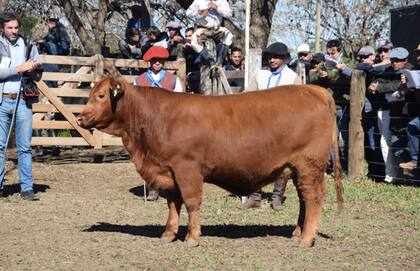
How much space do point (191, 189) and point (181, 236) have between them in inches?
34.1

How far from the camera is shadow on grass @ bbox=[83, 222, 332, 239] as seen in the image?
333 inches

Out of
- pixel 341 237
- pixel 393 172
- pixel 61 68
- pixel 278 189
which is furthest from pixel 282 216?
pixel 61 68

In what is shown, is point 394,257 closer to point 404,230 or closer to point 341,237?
point 341,237

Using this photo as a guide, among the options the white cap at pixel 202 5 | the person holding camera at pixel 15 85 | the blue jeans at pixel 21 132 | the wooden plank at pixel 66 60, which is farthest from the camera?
the white cap at pixel 202 5

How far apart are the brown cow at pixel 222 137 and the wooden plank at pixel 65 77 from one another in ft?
21.8

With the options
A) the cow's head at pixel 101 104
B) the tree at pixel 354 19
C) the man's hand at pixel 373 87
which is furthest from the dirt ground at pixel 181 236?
the tree at pixel 354 19

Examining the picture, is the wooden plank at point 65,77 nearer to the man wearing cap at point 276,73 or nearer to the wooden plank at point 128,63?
the wooden plank at point 128,63

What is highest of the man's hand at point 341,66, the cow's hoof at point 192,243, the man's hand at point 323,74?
the man's hand at point 341,66

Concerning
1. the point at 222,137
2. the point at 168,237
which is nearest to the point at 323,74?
the point at 222,137

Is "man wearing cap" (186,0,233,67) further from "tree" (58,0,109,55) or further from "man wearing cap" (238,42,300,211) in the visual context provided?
"tree" (58,0,109,55)

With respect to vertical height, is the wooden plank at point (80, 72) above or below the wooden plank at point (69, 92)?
above

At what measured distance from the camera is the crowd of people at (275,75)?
402 inches

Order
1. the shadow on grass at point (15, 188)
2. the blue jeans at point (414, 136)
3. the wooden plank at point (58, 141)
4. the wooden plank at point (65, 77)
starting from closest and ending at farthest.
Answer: the shadow on grass at point (15, 188), the blue jeans at point (414, 136), the wooden plank at point (65, 77), the wooden plank at point (58, 141)

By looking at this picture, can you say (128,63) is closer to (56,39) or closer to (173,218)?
(56,39)
